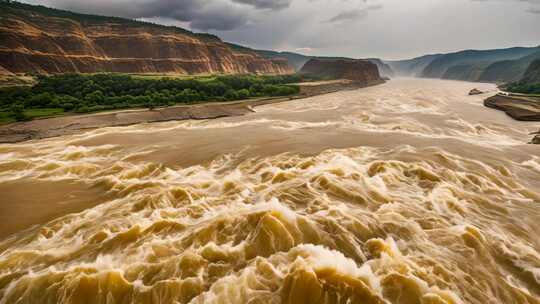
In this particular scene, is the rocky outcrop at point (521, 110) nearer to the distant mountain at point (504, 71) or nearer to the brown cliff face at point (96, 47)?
the brown cliff face at point (96, 47)

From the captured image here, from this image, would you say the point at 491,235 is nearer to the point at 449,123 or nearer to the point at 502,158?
the point at 502,158

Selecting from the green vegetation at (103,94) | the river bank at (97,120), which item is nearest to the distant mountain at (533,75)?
the green vegetation at (103,94)

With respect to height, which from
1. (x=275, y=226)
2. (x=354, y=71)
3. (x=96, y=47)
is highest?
(x=96, y=47)

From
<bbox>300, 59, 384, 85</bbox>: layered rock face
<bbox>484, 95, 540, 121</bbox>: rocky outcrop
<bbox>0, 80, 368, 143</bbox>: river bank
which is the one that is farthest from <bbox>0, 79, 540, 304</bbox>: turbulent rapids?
<bbox>300, 59, 384, 85</bbox>: layered rock face

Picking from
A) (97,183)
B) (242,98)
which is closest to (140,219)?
(97,183)

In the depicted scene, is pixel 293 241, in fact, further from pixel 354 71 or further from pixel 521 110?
pixel 354 71

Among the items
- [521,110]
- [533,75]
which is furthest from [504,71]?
[521,110]

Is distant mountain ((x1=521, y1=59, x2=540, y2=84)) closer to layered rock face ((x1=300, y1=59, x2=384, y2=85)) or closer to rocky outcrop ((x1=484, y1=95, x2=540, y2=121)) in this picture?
layered rock face ((x1=300, y1=59, x2=384, y2=85))
